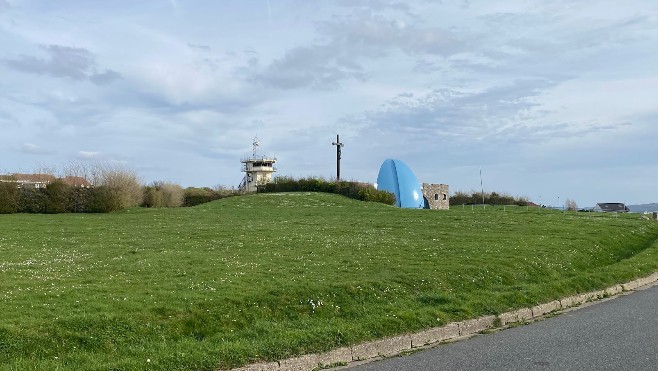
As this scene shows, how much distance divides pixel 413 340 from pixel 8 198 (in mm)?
39083

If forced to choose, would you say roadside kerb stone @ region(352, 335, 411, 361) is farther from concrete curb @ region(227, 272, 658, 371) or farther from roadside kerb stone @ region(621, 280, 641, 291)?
roadside kerb stone @ region(621, 280, 641, 291)

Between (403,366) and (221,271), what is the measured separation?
23.4 feet

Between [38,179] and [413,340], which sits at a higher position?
[38,179]

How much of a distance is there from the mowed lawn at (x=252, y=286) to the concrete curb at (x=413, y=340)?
21 centimetres

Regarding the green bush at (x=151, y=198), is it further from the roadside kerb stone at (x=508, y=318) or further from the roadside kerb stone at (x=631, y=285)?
the roadside kerb stone at (x=508, y=318)

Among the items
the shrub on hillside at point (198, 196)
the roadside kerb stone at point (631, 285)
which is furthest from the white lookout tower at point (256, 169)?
the roadside kerb stone at point (631, 285)

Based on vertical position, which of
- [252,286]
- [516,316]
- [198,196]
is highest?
[198,196]

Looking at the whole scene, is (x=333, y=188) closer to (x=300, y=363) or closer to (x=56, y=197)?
(x=56, y=197)

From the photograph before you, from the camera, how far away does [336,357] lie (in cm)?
884

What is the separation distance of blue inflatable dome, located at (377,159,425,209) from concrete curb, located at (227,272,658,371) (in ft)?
154

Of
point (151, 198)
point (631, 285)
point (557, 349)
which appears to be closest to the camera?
point (557, 349)

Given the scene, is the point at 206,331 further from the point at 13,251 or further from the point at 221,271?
the point at 13,251

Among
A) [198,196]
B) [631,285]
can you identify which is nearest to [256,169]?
[198,196]

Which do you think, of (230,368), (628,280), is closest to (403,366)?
(230,368)
